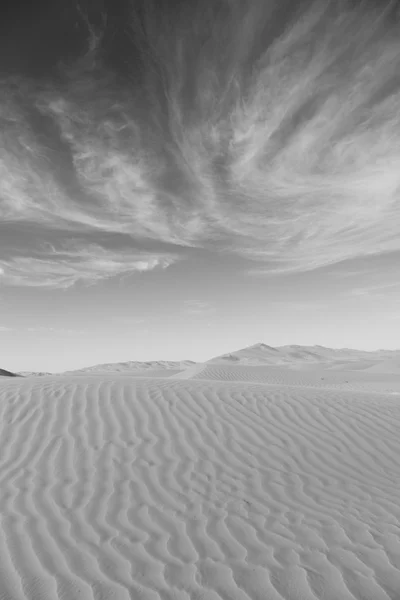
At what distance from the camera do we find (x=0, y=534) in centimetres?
354

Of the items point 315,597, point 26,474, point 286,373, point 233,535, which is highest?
point 286,373

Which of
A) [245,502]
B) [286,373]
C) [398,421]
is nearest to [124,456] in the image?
[245,502]

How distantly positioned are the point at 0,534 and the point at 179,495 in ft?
6.35

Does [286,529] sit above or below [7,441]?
below

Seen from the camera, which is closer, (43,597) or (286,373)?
(43,597)

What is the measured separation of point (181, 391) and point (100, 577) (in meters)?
5.33

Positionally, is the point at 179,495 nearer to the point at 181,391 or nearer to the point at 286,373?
the point at 181,391

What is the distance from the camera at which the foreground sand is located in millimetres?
3129

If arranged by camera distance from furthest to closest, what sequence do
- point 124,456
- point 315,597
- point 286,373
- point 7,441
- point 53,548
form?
point 286,373
point 7,441
point 124,456
point 53,548
point 315,597

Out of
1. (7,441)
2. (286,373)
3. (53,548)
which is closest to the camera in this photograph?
(53,548)

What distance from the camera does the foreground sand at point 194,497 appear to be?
3129mm

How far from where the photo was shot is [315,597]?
300 cm

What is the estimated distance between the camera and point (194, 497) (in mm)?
4527

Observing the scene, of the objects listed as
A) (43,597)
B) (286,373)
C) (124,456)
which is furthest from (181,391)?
(286,373)
